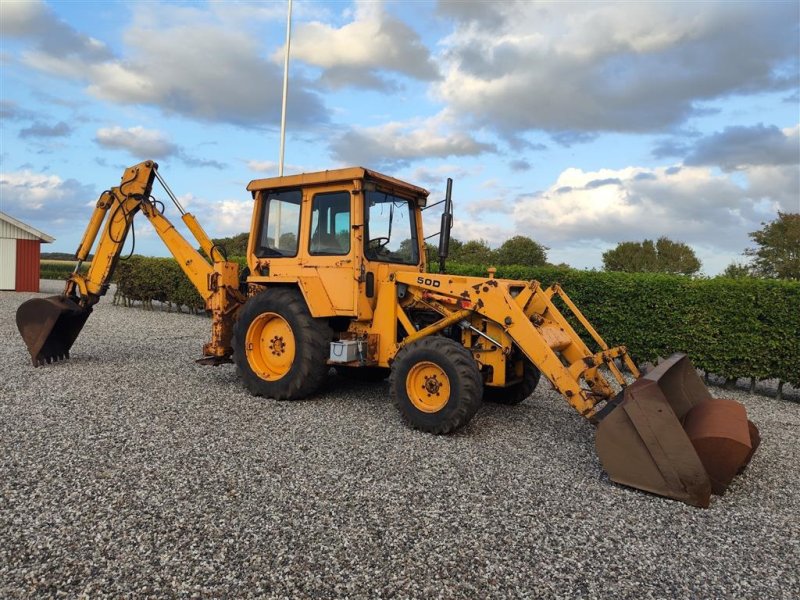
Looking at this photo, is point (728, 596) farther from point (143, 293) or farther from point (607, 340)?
point (143, 293)

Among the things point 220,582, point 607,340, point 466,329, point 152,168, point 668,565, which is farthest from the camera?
point 607,340

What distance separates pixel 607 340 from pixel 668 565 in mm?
7644

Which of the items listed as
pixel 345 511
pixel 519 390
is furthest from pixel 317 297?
pixel 345 511

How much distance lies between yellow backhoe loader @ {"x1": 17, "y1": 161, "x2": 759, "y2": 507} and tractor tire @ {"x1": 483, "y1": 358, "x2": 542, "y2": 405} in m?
0.02

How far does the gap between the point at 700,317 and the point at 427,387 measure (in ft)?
20.6

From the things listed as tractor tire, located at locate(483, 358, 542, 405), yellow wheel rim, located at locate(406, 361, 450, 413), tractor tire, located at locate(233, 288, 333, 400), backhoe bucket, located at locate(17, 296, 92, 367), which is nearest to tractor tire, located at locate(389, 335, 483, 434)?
yellow wheel rim, located at locate(406, 361, 450, 413)

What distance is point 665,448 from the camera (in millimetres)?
4434

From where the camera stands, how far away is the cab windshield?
22.2 feet

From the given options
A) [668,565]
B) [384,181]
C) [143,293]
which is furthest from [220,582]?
[143,293]

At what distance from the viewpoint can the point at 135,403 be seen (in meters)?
6.72

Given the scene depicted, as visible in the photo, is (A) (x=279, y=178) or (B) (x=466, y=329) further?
(A) (x=279, y=178)

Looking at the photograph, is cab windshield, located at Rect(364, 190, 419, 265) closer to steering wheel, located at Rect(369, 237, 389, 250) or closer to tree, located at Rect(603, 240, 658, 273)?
steering wheel, located at Rect(369, 237, 389, 250)

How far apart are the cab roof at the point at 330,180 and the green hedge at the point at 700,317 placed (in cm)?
487

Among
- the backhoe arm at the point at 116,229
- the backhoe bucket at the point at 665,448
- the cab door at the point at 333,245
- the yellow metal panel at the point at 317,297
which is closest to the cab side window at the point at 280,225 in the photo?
the cab door at the point at 333,245
